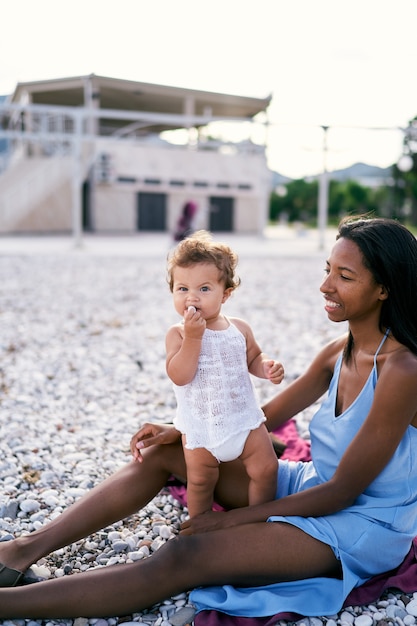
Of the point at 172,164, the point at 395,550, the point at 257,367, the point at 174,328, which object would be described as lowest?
the point at 395,550

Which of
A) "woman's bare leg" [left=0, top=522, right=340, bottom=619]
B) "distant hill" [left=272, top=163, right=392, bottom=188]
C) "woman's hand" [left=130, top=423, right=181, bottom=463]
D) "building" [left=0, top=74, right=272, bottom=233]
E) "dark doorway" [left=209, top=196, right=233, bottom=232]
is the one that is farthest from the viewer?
"distant hill" [left=272, top=163, right=392, bottom=188]

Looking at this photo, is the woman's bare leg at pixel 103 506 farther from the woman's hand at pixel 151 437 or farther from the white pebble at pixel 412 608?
the white pebble at pixel 412 608

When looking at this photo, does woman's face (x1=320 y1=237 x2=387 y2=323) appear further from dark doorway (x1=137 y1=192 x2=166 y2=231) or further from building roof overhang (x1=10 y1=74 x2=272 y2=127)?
dark doorway (x1=137 y1=192 x2=166 y2=231)

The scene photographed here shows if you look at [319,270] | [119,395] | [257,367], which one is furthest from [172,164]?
[257,367]

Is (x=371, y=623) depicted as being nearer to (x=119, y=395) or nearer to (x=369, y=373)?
(x=369, y=373)

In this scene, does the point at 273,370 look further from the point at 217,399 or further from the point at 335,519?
the point at 335,519

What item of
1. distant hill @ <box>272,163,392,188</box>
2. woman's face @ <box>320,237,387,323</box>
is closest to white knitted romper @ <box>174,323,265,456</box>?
woman's face @ <box>320,237,387,323</box>

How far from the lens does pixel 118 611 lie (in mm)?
1837

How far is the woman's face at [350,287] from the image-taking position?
194cm

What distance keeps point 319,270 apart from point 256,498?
31.2ft

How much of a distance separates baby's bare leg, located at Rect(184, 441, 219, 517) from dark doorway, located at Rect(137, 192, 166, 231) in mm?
21940

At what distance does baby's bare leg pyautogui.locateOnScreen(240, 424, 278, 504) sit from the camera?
2098 millimetres

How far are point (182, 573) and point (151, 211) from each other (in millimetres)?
22460

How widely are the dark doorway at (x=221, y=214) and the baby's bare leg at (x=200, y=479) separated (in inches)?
891
